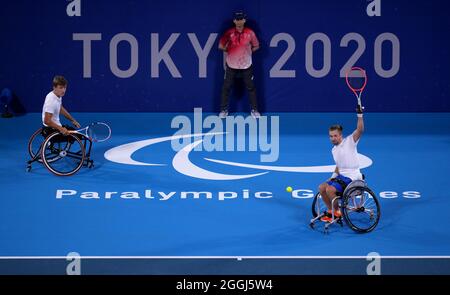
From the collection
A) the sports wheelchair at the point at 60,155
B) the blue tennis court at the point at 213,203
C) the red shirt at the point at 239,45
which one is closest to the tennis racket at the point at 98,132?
the blue tennis court at the point at 213,203

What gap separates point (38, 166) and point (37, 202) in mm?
1863

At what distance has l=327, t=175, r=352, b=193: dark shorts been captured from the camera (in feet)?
29.9

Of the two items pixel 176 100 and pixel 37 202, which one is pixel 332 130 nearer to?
pixel 37 202

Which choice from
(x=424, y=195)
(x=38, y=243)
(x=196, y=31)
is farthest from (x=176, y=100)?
(x=38, y=243)

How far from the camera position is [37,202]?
1040 cm

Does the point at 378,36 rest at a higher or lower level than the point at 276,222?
higher

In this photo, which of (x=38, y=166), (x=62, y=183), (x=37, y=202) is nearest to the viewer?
(x=37, y=202)

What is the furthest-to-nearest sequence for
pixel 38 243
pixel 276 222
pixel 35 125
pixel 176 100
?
1. pixel 176 100
2. pixel 35 125
3. pixel 276 222
4. pixel 38 243

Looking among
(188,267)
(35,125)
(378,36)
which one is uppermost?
(378,36)

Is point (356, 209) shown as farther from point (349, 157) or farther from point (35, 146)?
point (35, 146)

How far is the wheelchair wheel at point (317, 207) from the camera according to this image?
9.41 meters

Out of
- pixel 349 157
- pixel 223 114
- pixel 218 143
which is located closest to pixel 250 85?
pixel 223 114

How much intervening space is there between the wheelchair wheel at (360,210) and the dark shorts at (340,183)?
14 cm

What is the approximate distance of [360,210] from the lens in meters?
9.09
